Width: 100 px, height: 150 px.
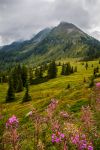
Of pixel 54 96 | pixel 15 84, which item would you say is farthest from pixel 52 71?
pixel 54 96

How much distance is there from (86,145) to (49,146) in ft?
32.3

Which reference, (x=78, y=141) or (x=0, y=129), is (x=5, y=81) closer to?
(x=0, y=129)

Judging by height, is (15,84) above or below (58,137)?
below

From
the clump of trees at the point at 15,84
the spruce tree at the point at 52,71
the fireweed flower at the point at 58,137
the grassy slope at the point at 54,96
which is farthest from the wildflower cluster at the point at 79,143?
the spruce tree at the point at 52,71

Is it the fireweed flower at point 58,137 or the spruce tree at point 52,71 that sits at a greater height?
the fireweed flower at point 58,137

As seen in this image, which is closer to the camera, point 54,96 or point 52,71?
point 54,96

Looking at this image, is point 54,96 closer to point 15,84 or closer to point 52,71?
point 15,84

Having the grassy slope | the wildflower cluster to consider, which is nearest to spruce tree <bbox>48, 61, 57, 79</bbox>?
the grassy slope

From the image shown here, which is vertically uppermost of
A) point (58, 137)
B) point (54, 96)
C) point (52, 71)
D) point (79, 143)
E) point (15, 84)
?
point (58, 137)

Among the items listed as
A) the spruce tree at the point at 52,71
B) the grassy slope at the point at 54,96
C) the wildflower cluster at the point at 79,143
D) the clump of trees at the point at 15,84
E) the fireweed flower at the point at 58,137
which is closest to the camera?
the wildflower cluster at the point at 79,143

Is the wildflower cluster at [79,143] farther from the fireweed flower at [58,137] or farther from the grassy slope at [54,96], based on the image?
the grassy slope at [54,96]

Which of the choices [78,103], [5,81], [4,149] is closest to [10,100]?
[78,103]

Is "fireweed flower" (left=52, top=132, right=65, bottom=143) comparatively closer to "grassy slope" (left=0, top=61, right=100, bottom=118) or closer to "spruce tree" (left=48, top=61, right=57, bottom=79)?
"grassy slope" (left=0, top=61, right=100, bottom=118)

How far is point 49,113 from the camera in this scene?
54.5 ft
